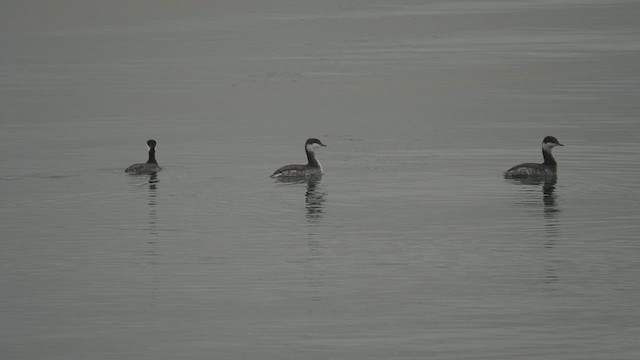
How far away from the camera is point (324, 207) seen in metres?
27.3

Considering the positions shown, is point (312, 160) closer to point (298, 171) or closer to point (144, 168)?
point (298, 171)

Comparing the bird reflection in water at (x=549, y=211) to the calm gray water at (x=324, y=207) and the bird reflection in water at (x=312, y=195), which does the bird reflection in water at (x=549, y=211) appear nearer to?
the calm gray water at (x=324, y=207)

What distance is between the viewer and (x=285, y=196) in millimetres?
28906

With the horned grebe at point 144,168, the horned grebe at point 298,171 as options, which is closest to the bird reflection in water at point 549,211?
the horned grebe at point 298,171

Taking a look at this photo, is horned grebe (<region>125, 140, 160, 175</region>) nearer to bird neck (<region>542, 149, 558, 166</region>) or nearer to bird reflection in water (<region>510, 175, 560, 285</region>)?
bird reflection in water (<region>510, 175, 560, 285</region>)

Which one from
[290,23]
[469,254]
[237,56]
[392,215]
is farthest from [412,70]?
[469,254]

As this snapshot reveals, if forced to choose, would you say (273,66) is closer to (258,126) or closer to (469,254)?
(258,126)

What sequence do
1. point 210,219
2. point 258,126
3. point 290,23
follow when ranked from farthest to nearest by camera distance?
point 290,23 < point 258,126 < point 210,219

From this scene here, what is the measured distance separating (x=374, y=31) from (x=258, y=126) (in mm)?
28824

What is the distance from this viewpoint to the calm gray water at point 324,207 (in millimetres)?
18031

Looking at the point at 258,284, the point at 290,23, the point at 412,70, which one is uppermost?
the point at 290,23

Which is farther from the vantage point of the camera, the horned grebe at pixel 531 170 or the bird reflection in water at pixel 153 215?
the horned grebe at pixel 531 170

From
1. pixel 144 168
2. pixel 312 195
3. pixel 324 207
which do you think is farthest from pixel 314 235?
pixel 144 168

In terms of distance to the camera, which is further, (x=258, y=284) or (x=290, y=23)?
(x=290, y=23)
